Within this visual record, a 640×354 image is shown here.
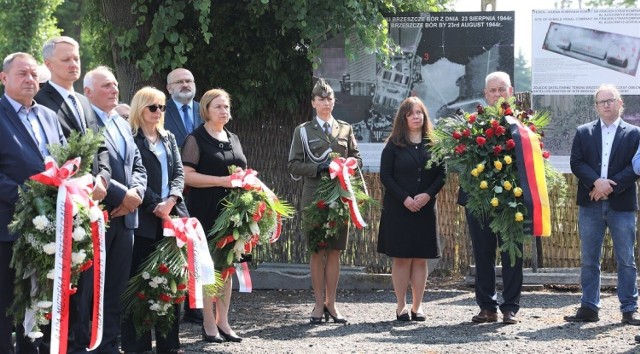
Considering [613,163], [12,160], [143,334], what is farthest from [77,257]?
[613,163]

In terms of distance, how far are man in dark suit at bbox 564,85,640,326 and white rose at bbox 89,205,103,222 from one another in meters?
4.75

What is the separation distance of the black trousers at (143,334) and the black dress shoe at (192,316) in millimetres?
1345

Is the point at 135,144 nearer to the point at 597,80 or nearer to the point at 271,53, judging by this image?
the point at 271,53

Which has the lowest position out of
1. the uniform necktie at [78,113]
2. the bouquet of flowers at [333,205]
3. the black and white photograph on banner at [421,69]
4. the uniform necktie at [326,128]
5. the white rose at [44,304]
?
the white rose at [44,304]

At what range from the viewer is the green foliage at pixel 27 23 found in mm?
27312

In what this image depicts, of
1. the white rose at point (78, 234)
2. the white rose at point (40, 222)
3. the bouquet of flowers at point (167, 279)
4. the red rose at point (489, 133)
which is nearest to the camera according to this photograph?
the white rose at point (40, 222)

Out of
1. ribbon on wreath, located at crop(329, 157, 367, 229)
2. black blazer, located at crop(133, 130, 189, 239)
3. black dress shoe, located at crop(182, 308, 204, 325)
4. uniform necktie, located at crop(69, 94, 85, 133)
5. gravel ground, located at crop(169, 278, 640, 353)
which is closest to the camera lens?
uniform necktie, located at crop(69, 94, 85, 133)

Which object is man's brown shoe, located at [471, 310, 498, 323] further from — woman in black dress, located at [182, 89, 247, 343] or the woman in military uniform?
woman in black dress, located at [182, 89, 247, 343]

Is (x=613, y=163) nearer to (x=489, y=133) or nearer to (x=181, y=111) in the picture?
(x=489, y=133)

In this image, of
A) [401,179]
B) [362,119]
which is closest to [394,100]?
[362,119]

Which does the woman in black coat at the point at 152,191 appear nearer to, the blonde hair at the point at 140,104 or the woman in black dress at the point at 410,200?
the blonde hair at the point at 140,104

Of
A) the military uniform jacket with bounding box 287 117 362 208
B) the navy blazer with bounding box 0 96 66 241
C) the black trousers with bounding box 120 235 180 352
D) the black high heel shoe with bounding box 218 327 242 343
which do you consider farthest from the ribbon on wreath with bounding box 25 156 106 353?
the military uniform jacket with bounding box 287 117 362 208

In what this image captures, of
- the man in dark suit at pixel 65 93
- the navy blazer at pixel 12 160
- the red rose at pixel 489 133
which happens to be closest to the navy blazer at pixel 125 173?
the man in dark suit at pixel 65 93

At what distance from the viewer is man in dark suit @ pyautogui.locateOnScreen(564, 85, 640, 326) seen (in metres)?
9.05
